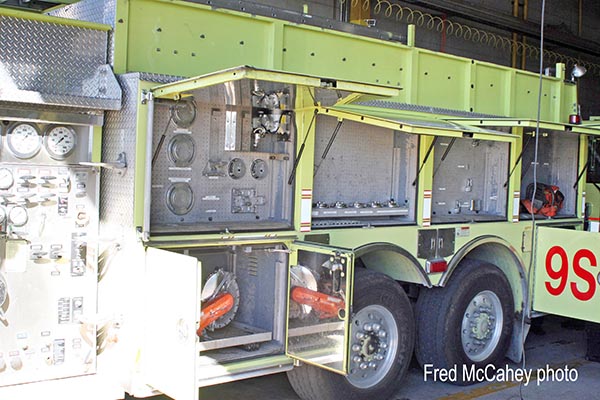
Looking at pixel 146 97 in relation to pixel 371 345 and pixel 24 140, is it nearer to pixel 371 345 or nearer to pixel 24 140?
pixel 24 140

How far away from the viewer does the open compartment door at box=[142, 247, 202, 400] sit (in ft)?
14.2

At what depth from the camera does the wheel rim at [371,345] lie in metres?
5.95

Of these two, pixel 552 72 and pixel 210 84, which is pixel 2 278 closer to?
pixel 210 84

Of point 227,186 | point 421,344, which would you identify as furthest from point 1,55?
point 421,344

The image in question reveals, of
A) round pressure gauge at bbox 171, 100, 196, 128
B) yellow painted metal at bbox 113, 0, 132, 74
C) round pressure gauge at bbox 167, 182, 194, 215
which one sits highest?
yellow painted metal at bbox 113, 0, 132, 74

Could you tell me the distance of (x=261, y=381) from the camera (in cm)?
680

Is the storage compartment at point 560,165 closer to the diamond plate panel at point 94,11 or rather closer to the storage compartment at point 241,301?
the storage compartment at point 241,301

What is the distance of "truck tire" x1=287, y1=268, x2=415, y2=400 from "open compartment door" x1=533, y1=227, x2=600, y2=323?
1.90 meters

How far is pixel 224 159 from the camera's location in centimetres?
550

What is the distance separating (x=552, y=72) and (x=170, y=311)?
6804 millimetres

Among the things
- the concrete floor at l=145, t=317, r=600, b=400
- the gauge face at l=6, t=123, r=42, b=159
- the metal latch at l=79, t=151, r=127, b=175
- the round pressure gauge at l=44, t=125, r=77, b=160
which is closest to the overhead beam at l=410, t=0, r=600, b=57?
the concrete floor at l=145, t=317, r=600, b=400

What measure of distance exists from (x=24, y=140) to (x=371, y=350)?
312 cm

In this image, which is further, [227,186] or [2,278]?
[227,186]

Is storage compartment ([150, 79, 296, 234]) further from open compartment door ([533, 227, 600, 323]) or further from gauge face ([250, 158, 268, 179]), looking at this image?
open compartment door ([533, 227, 600, 323])
